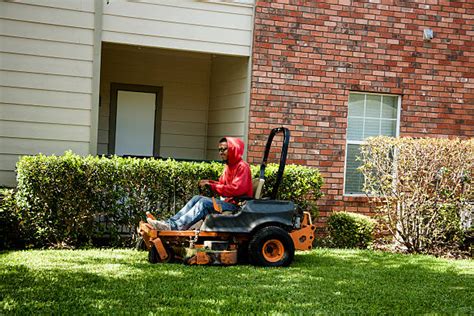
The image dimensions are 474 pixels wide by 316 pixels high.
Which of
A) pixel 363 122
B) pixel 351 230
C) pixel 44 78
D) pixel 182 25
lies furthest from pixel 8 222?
pixel 363 122

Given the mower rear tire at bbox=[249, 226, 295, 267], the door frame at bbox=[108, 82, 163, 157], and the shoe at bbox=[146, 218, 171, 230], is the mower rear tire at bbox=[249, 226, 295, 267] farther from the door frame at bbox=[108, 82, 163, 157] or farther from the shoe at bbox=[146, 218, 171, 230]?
the door frame at bbox=[108, 82, 163, 157]

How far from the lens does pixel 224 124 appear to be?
506 inches

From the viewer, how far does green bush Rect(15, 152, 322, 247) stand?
380 inches

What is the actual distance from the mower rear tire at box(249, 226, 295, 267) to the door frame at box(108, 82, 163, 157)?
18.3 ft

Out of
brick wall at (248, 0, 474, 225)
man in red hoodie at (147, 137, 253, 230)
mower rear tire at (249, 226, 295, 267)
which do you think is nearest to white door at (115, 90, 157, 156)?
brick wall at (248, 0, 474, 225)

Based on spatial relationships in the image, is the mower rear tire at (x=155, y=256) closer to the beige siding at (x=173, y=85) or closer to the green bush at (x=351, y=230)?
the green bush at (x=351, y=230)

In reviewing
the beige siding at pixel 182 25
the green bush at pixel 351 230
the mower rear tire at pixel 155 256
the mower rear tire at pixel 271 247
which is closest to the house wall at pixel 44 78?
the beige siding at pixel 182 25

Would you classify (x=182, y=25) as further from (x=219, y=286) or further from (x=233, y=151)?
(x=219, y=286)

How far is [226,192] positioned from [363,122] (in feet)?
14.7

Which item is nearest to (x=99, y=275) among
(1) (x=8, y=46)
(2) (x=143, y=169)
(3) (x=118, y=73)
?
(2) (x=143, y=169)

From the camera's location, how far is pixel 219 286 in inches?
283

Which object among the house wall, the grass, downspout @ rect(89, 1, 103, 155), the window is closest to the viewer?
the grass

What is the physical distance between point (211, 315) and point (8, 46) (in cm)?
615

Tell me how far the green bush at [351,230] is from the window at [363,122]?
1.02m
